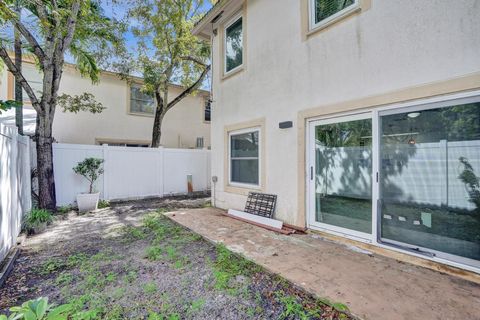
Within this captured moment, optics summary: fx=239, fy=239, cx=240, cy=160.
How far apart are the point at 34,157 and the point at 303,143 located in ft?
25.7

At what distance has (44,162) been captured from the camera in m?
6.68

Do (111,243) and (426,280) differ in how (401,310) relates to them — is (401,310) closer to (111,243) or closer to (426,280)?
(426,280)

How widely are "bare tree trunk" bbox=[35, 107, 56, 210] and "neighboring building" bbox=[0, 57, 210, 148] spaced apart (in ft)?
13.2

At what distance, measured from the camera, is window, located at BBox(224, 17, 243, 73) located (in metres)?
6.79

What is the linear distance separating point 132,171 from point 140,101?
5530mm

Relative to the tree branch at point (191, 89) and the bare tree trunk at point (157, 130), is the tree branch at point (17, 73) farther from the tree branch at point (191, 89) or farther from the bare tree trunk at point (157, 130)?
the tree branch at point (191, 89)

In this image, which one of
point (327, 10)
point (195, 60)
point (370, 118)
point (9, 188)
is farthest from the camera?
point (195, 60)

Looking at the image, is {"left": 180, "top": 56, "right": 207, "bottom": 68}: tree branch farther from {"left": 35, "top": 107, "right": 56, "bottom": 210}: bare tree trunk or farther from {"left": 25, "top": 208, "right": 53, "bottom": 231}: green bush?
{"left": 25, "top": 208, "right": 53, "bottom": 231}: green bush

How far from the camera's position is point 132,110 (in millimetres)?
12812

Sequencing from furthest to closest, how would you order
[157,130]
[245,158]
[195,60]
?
[157,130] < [195,60] < [245,158]

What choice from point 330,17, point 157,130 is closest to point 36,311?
point 330,17

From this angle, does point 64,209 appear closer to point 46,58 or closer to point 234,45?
point 46,58

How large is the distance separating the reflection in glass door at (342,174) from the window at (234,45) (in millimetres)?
3381

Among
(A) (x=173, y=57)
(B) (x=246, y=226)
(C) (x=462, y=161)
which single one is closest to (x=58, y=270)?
(B) (x=246, y=226)
